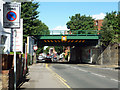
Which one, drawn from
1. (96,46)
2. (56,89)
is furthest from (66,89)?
(96,46)

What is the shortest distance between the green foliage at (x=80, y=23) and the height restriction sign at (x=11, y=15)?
273 feet

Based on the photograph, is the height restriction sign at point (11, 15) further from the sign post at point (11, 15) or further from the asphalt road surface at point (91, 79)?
the asphalt road surface at point (91, 79)

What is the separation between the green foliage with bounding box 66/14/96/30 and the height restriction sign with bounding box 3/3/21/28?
8320 cm

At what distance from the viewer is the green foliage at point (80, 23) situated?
90.7 metres

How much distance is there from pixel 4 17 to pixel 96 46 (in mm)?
46642

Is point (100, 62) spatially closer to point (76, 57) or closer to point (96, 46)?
point (96, 46)

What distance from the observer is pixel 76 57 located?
73.9m

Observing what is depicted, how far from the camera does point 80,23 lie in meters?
92.2

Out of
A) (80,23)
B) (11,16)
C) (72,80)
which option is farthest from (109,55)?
(80,23)

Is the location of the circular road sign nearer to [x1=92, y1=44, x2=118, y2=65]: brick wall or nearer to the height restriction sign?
the height restriction sign

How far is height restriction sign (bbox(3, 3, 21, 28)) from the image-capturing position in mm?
7348

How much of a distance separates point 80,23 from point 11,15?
85860 millimetres

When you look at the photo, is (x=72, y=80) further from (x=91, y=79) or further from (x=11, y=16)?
(x=11, y=16)

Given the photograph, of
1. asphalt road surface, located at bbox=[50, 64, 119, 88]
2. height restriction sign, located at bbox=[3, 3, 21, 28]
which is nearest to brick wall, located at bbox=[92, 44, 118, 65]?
asphalt road surface, located at bbox=[50, 64, 119, 88]
